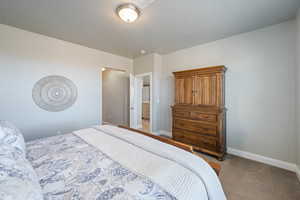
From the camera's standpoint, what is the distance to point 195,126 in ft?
8.43

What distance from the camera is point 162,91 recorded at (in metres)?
3.83

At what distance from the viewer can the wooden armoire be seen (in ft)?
7.70

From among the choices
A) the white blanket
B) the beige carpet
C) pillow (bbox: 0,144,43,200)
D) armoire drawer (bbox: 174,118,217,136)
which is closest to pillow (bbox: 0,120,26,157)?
pillow (bbox: 0,144,43,200)

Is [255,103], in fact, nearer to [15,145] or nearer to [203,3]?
[203,3]

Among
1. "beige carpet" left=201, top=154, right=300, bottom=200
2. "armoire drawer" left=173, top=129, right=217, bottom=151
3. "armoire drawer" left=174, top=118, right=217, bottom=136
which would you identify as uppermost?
"armoire drawer" left=174, top=118, right=217, bottom=136

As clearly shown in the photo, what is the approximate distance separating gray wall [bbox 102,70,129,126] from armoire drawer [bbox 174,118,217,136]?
2.29 m

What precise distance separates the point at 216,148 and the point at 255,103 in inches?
45.6

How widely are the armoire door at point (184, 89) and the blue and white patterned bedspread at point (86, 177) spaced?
7.04ft


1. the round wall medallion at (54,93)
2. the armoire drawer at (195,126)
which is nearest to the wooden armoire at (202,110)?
the armoire drawer at (195,126)

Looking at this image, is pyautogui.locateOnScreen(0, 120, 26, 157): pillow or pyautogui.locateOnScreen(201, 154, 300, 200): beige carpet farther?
pyautogui.locateOnScreen(201, 154, 300, 200): beige carpet

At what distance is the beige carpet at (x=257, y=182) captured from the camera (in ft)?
4.92

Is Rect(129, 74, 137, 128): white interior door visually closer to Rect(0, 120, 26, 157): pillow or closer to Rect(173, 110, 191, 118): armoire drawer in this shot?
Rect(173, 110, 191, 118): armoire drawer

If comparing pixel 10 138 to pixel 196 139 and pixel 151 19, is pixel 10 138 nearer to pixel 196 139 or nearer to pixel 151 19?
pixel 151 19

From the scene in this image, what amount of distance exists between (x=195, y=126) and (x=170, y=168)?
1.85 meters
